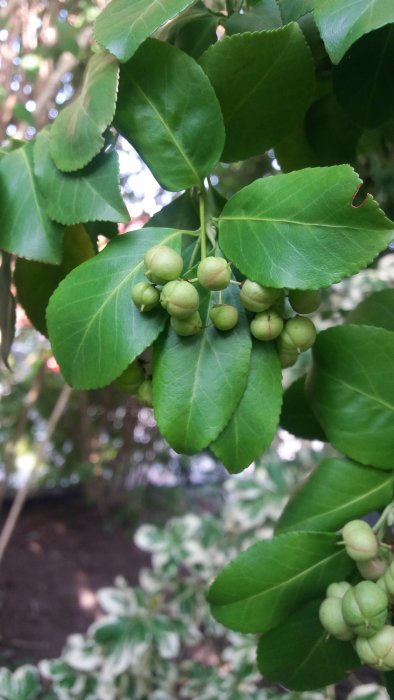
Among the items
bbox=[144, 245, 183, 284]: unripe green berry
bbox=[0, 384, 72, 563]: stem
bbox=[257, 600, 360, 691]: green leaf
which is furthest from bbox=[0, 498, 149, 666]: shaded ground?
bbox=[144, 245, 183, 284]: unripe green berry

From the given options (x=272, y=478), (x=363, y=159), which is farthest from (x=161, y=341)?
(x=272, y=478)

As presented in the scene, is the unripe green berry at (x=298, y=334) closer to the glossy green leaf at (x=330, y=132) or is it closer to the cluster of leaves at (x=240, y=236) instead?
the cluster of leaves at (x=240, y=236)

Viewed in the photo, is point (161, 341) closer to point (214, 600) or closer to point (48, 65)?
point (214, 600)

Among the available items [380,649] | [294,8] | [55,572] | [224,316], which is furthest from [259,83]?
[55,572]

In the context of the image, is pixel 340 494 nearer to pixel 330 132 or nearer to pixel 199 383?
pixel 199 383

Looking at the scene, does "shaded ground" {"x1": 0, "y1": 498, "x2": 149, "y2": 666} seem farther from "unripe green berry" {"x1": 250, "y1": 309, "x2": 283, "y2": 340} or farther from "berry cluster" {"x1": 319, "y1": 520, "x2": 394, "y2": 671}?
"unripe green berry" {"x1": 250, "y1": 309, "x2": 283, "y2": 340}

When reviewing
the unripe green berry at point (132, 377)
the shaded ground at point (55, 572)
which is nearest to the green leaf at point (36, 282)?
the unripe green berry at point (132, 377)
